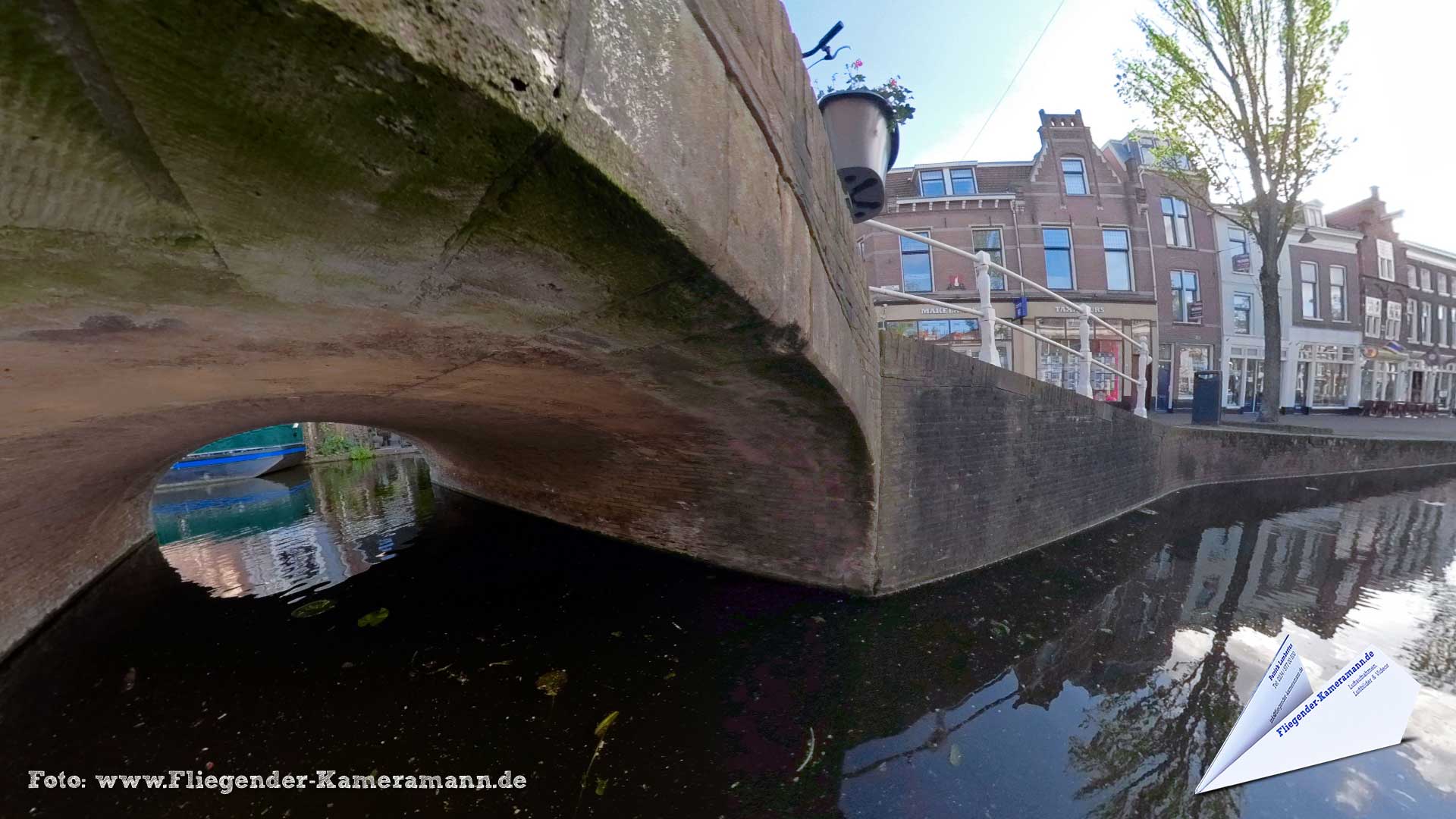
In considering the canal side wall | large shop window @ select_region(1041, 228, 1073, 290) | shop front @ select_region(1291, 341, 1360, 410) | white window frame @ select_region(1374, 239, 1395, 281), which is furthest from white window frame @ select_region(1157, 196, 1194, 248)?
the canal side wall

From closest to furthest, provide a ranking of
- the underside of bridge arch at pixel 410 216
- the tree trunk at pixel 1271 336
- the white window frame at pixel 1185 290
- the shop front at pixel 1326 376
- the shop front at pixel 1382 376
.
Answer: the underside of bridge arch at pixel 410 216 → the tree trunk at pixel 1271 336 → the white window frame at pixel 1185 290 → the shop front at pixel 1326 376 → the shop front at pixel 1382 376

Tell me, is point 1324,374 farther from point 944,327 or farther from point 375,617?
point 375,617

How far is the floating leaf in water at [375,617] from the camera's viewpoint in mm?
4293

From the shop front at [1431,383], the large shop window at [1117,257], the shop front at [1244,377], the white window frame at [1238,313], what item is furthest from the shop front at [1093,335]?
the shop front at [1431,383]

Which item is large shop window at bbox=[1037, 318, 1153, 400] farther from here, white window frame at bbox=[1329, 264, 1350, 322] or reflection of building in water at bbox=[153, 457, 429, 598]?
reflection of building in water at bbox=[153, 457, 429, 598]

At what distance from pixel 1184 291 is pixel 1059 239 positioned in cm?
552

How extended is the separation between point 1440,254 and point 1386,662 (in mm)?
42207

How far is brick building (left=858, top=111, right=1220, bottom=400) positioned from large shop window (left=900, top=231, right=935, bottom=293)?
1.4 inches

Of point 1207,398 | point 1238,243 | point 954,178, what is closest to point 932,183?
point 954,178

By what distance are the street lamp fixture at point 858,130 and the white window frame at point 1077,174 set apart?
19.4 metres

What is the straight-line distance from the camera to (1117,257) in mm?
19562

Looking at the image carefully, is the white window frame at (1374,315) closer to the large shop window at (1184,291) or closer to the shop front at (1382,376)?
the shop front at (1382,376)

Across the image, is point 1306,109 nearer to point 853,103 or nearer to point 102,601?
point 853,103

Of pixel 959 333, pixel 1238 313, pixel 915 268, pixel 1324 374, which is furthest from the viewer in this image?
pixel 1324 374
